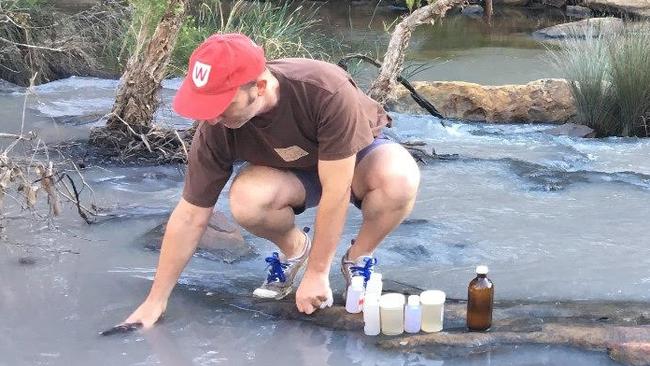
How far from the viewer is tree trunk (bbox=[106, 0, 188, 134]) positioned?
4773mm

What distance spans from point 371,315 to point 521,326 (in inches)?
17.2

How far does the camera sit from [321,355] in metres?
2.55

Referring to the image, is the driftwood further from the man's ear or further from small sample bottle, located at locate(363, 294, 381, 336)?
the man's ear

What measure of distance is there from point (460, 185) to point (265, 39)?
320cm

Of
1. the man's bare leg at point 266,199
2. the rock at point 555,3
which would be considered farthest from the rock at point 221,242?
the rock at point 555,3

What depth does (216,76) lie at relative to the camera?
2328mm

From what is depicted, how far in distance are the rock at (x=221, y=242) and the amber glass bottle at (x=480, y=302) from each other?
1.03m

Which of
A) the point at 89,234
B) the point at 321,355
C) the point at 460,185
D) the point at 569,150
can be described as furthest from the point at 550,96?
the point at 321,355

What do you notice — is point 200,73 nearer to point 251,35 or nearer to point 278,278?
point 278,278

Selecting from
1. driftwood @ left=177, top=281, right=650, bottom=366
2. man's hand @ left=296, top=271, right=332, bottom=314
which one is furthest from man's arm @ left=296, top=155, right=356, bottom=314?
driftwood @ left=177, top=281, right=650, bottom=366

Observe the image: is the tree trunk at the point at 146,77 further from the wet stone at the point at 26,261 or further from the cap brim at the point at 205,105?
the cap brim at the point at 205,105

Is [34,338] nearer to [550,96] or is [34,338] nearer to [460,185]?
[460,185]

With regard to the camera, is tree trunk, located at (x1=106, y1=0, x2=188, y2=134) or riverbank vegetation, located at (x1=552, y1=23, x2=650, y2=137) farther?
riverbank vegetation, located at (x1=552, y1=23, x2=650, y2=137)

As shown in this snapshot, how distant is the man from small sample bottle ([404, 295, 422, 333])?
0.84ft
